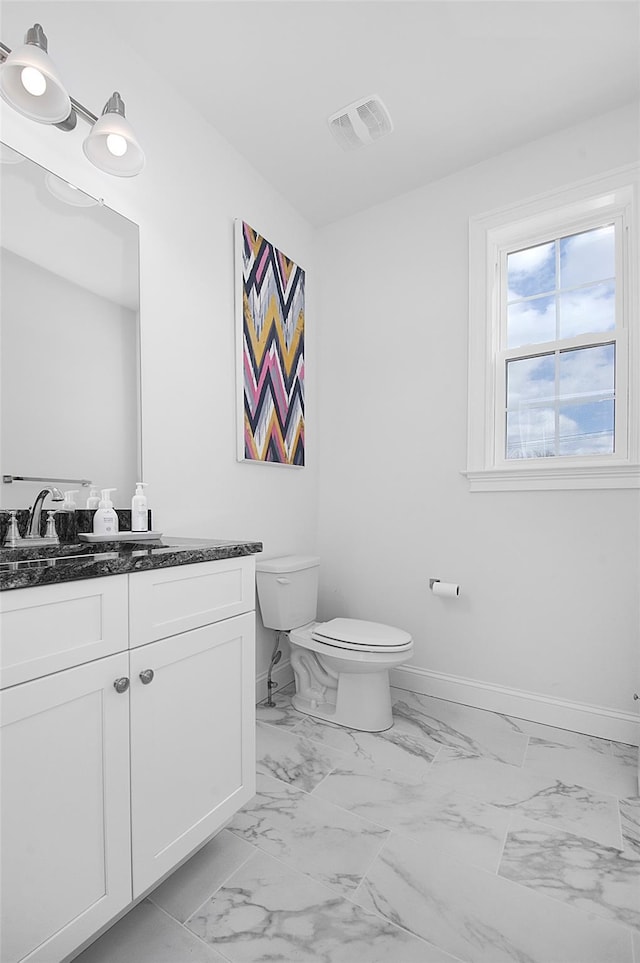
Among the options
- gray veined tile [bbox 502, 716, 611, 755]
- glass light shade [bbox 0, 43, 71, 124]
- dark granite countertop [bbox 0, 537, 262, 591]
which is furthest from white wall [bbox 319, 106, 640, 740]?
glass light shade [bbox 0, 43, 71, 124]

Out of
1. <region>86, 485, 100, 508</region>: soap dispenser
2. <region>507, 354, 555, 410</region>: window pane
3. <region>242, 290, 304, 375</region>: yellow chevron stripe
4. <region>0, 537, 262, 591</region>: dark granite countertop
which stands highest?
<region>242, 290, 304, 375</region>: yellow chevron stripe

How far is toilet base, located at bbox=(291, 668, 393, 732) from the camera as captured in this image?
210cm

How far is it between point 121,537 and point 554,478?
5.88 ft

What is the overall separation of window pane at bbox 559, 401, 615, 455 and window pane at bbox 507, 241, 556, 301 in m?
0.61

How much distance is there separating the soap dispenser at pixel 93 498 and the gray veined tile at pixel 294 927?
3.76 feet

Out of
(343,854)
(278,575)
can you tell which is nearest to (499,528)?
(278,575)

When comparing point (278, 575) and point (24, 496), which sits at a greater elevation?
point (24, 496)

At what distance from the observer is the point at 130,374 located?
5.60 ft

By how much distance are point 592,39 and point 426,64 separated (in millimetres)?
577

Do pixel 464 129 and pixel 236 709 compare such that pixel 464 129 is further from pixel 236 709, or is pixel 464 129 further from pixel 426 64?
pixel 236 709

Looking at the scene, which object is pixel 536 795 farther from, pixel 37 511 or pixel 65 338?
pixel 65 338

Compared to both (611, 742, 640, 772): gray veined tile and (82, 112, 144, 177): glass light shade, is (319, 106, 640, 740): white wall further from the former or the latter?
(82, 112, 144, 177): glass light shade

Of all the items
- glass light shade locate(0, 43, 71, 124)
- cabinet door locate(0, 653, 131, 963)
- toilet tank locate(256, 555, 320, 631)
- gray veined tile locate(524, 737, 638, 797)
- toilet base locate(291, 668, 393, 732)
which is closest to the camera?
cabinet door locate(0, 653, 131, 963)

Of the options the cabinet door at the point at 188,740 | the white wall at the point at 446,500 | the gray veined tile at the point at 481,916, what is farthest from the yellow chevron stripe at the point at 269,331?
the gray veined tile at the point at 481,916
